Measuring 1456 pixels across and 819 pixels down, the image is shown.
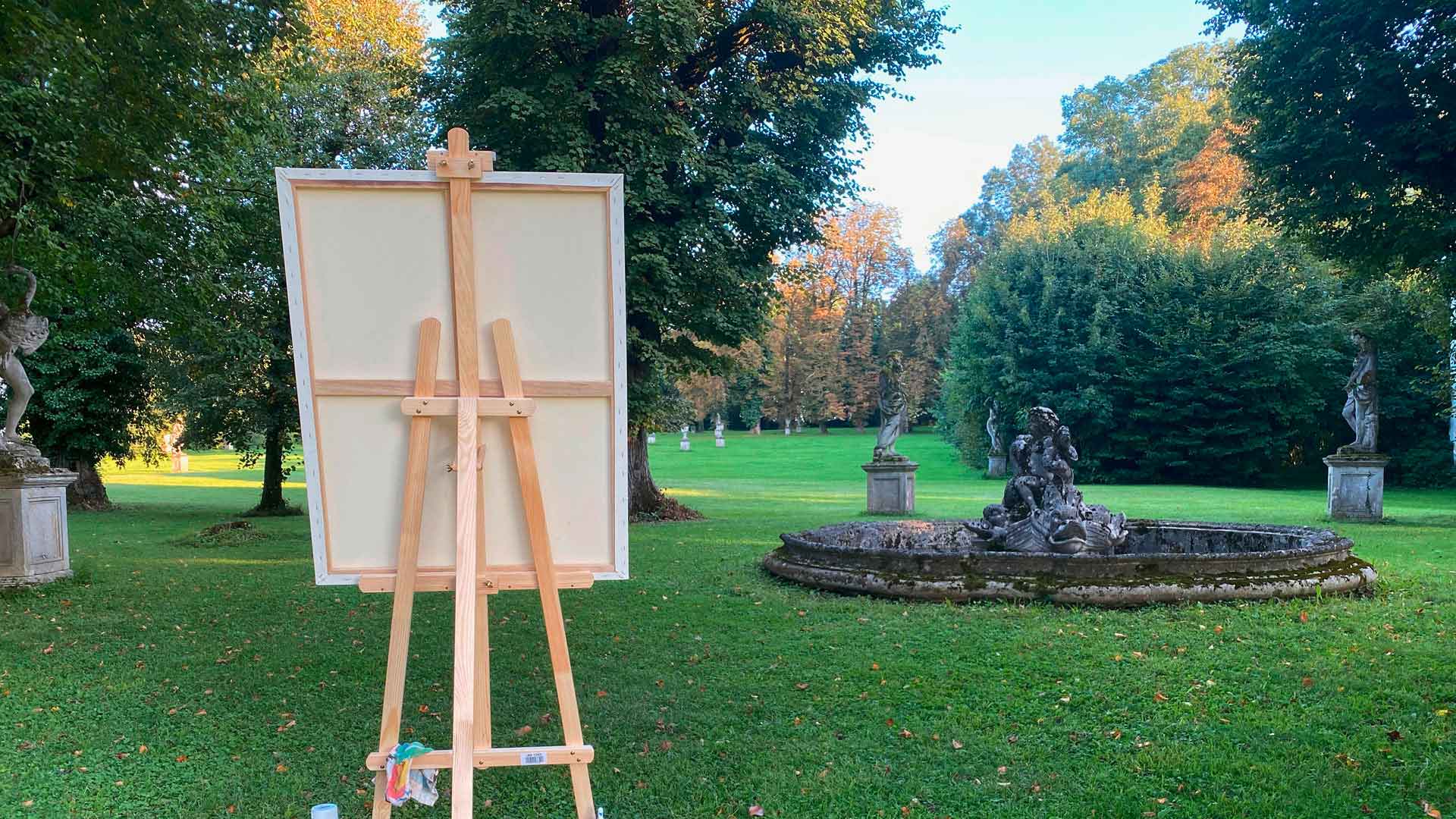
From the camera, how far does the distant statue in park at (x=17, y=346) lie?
9383mm

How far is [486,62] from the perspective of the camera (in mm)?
14227

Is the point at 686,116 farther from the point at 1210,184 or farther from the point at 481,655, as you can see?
the point at 1210,184

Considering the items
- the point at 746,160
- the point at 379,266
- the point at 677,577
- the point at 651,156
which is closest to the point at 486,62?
the point at 651,156

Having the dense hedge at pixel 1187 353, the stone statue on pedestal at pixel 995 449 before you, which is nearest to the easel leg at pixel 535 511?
the dense hedge at pixel 1187 353

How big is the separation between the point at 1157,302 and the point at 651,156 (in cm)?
2319

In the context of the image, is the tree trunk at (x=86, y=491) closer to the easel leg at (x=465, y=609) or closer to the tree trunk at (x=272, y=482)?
the tree trunk at (x=272, y=482)

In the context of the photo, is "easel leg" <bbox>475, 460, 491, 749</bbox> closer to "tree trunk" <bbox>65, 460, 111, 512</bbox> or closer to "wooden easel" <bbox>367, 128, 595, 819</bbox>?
"wooden easel" <bbox>367, 128, 595, 819</bbox>

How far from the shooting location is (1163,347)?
2948 cm

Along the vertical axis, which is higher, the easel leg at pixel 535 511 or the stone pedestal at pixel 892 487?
the easel leg at pixel 535 511

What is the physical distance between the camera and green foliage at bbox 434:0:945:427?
13578 millimetres

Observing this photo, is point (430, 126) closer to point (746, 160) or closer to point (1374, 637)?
point (746, 160)

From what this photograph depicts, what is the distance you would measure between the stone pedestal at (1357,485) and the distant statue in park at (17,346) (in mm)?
19919

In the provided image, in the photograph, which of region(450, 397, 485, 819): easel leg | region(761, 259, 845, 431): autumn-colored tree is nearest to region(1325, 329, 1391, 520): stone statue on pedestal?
region(450, 397, 485, 819): easel leg

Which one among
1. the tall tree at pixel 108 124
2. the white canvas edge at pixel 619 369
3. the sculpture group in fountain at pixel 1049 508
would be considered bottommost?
the sculpture group in fountain at pixel 1049 508
